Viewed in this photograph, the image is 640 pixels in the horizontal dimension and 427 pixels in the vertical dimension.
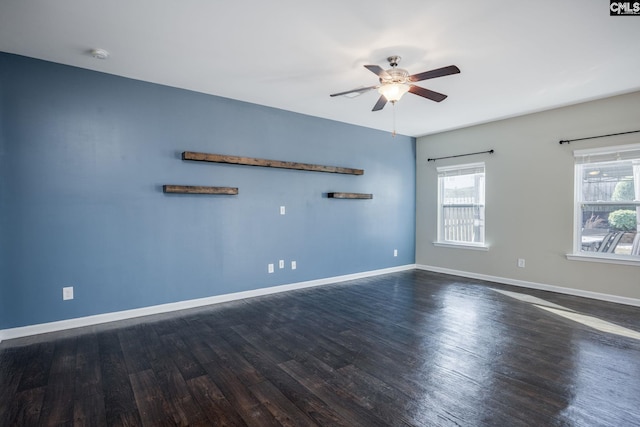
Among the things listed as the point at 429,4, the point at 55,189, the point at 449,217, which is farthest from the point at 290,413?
the point at 449,217

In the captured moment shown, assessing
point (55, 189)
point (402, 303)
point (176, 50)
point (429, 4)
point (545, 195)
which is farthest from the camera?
point (545, 195)

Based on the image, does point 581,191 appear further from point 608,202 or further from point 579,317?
point 579,317

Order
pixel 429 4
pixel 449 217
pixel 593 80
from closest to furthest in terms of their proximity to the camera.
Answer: pixel 429 4 < pixel 593 80 < pixel 449 217

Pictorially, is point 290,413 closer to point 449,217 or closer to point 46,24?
point 46,24

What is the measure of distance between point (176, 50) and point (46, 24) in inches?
37.4

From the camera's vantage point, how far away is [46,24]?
8.45ft

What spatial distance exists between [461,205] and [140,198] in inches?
202

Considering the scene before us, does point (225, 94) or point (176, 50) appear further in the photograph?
point (225, 94)

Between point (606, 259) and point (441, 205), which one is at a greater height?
point (441, 205)

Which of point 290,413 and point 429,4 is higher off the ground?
point 429,4

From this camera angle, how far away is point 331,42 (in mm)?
2850

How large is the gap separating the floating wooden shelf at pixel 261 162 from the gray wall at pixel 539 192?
2.27 metres

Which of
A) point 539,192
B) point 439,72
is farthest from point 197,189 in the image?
point 539,192

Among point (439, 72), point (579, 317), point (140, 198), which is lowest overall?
point (579, 317)
